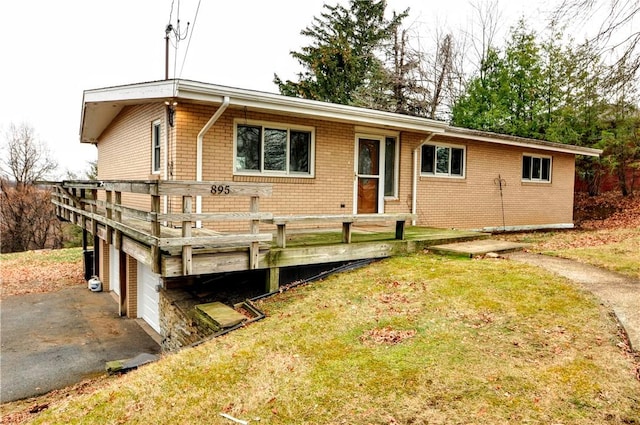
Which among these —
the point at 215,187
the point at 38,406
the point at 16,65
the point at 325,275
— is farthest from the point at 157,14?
the point at 16,65

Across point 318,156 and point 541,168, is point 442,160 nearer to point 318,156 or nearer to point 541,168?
point 318,156

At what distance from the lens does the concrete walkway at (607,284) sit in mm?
4799

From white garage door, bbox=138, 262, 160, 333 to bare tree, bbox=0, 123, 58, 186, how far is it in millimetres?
25584

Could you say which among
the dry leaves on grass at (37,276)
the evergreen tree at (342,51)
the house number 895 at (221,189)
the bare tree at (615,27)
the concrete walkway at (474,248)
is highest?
the evergreen tree at (342,51)

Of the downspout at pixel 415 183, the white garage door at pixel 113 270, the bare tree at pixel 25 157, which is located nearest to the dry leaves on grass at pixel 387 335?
the downspout at pixel 415 183

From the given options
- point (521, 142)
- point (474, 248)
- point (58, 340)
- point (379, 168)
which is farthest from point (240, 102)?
point (521, 142)

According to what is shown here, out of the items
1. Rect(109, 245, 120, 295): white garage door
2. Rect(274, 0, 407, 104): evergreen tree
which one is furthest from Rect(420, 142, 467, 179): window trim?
Rect(274, 0, 407, 104): evergreen tree

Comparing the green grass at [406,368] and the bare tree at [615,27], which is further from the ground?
the bare tree at [615,27]

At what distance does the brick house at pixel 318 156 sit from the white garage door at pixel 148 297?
11cm

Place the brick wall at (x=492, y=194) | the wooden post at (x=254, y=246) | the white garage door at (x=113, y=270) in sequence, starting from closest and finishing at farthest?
1. the wooden post at (x=254, y=246)
2. the brick wall at (x=492, y=194)
3. the white garage door at (x=113, y=270)

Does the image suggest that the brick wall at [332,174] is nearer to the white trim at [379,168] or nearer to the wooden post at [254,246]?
the white trim at [379,168]

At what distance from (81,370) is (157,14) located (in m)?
9.43

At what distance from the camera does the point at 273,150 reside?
9.53m

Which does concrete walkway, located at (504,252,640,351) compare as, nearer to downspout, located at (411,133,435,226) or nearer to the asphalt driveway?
downspout, located at (411,133,435,226)
